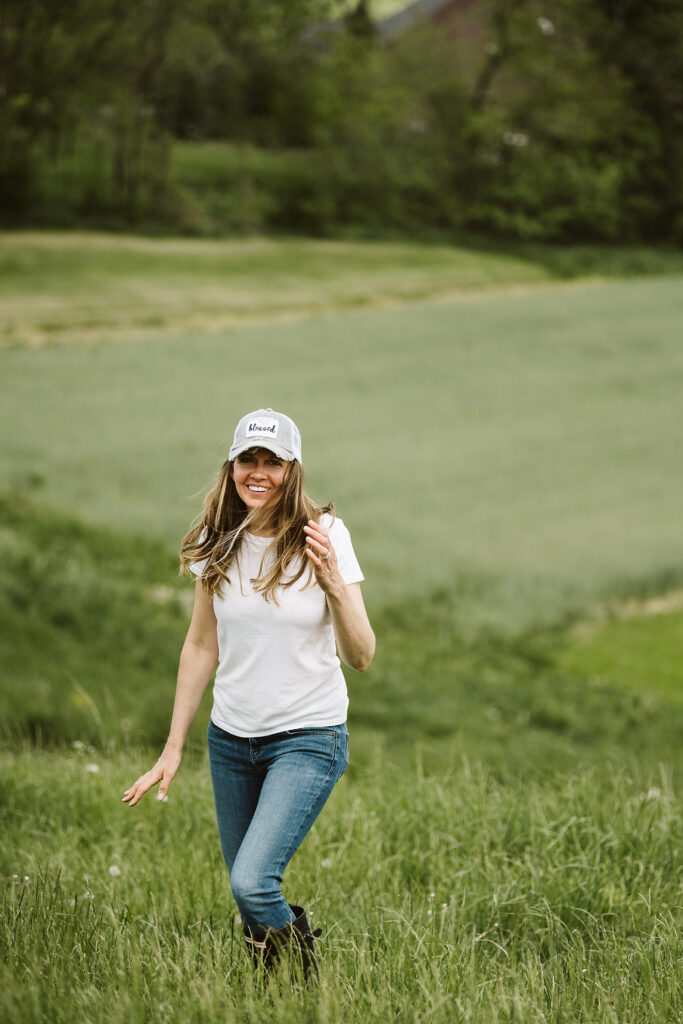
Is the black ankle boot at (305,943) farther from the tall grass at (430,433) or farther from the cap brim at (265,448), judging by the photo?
the tall grass at (430,433)

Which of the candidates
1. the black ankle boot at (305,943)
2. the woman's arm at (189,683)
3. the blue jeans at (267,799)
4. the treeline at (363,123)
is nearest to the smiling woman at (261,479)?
the woman's arm at (189,683)

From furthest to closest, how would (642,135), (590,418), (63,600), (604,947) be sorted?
1. (642,135)
2. (590,418)
3. (63,600)
4. (604,947)

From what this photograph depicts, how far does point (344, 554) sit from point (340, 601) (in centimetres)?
15

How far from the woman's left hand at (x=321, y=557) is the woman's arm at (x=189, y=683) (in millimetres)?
378

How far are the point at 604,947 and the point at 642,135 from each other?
17.7 m

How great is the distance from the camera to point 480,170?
20922 mm

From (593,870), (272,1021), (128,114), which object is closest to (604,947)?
A: (593,870)

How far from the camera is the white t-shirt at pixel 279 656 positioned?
2865 millimetres

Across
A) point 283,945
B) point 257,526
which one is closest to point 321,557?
point 257,526

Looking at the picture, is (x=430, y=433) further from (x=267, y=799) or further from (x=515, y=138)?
(x=267, y=799)

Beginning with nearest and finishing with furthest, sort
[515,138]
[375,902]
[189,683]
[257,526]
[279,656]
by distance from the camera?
[279,656]
[257,526]
[189,683]
[375,902]
[515,138]

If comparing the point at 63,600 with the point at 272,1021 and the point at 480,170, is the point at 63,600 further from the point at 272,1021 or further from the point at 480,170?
the point at 480,170

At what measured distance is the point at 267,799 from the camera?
9.24ft

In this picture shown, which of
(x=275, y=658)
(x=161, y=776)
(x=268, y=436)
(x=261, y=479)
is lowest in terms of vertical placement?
(x=161, y=776)
